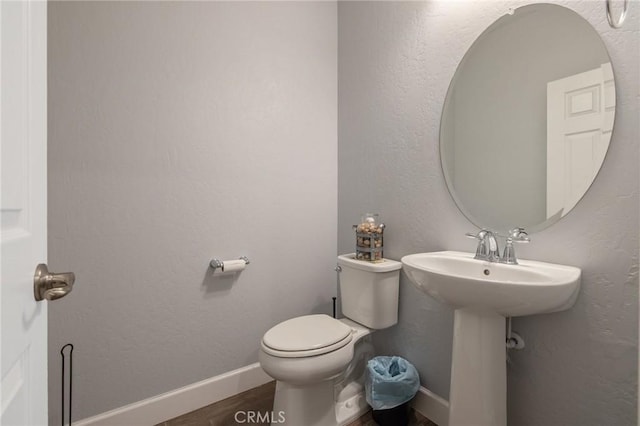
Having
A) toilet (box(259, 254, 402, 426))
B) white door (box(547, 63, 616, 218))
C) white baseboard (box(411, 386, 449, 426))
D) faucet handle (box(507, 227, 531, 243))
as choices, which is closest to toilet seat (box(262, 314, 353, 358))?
toilet (box(259, 254, 402, 426))

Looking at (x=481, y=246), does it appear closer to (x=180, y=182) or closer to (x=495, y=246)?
(x=495, y=246)

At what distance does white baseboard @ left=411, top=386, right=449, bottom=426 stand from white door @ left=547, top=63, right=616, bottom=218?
3.25 feet

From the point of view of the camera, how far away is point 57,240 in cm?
124

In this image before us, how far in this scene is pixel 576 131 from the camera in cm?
105

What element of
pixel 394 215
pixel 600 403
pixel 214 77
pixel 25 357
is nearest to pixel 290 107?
pixel 214 77

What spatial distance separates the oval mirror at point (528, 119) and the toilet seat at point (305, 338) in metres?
0.79

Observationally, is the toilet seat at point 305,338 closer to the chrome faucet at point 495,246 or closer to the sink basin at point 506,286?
the sink basin at point 506,286

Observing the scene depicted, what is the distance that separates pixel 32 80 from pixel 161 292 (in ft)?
3.96

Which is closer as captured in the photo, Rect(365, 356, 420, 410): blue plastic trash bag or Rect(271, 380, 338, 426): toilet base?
Rect(271, 380, 338, 426): toilet base

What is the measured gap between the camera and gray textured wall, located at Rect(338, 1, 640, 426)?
95cm

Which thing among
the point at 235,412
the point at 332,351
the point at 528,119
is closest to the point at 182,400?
the point at 235,412

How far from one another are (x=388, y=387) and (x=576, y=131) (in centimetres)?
129

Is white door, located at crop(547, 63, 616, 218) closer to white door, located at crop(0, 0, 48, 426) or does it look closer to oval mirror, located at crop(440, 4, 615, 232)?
oval mirror, located at crop(440, 4, 615, 232)

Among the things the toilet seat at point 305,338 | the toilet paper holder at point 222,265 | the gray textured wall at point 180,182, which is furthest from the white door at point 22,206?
the toilet paper holder at point 222,265
